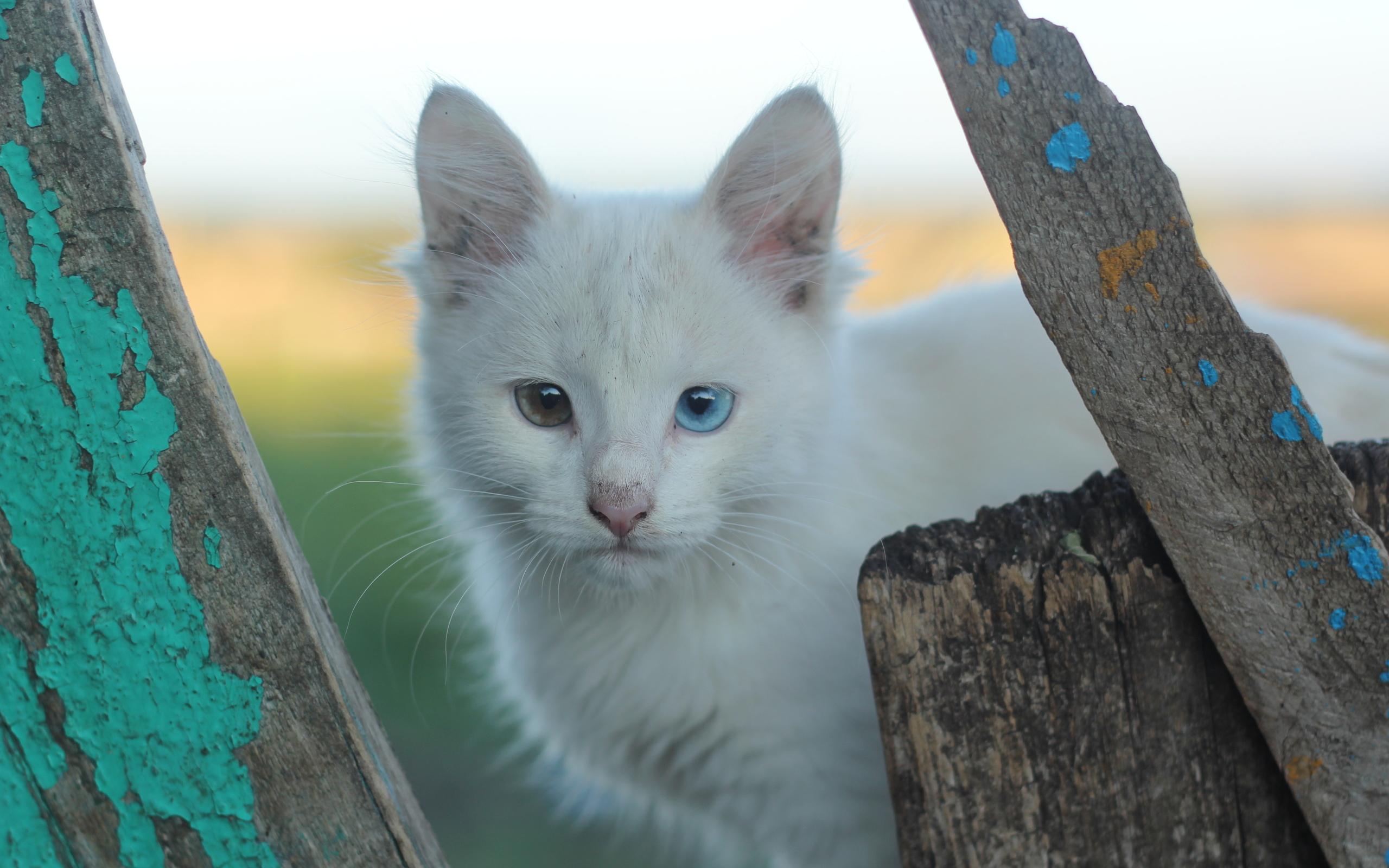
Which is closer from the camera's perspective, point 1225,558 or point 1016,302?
point 1225,558

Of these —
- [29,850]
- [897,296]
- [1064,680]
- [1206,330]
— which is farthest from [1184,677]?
[897,296]

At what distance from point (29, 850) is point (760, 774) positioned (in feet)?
3.07

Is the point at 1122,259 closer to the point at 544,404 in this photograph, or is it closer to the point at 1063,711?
the point at 1063,711

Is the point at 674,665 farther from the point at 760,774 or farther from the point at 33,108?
the point at 33,108

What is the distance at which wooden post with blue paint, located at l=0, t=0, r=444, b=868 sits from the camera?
788 millimetres

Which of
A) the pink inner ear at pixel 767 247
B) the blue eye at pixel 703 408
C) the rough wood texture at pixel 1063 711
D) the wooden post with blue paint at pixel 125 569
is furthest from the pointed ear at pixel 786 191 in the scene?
the wooden post with blue paint at pixel 125 569

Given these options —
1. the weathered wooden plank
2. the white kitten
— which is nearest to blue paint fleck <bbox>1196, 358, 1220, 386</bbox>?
the weathered wooden plank

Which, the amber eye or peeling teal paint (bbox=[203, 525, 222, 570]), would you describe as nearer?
peeling teal paint (bbox=[203, 525, 222, 570])

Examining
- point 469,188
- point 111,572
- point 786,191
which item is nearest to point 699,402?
point 786,191

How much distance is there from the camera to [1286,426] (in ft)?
2.64

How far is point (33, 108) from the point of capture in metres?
0.77

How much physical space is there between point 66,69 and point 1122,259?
933 millimetres

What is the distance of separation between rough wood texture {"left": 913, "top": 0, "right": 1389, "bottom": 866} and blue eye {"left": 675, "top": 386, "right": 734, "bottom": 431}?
582mm

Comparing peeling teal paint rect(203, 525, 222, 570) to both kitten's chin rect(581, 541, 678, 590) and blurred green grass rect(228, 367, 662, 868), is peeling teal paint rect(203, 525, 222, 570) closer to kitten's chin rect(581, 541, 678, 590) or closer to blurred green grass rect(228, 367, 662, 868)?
kitten's chin rect(581, 541, 678, 590)
